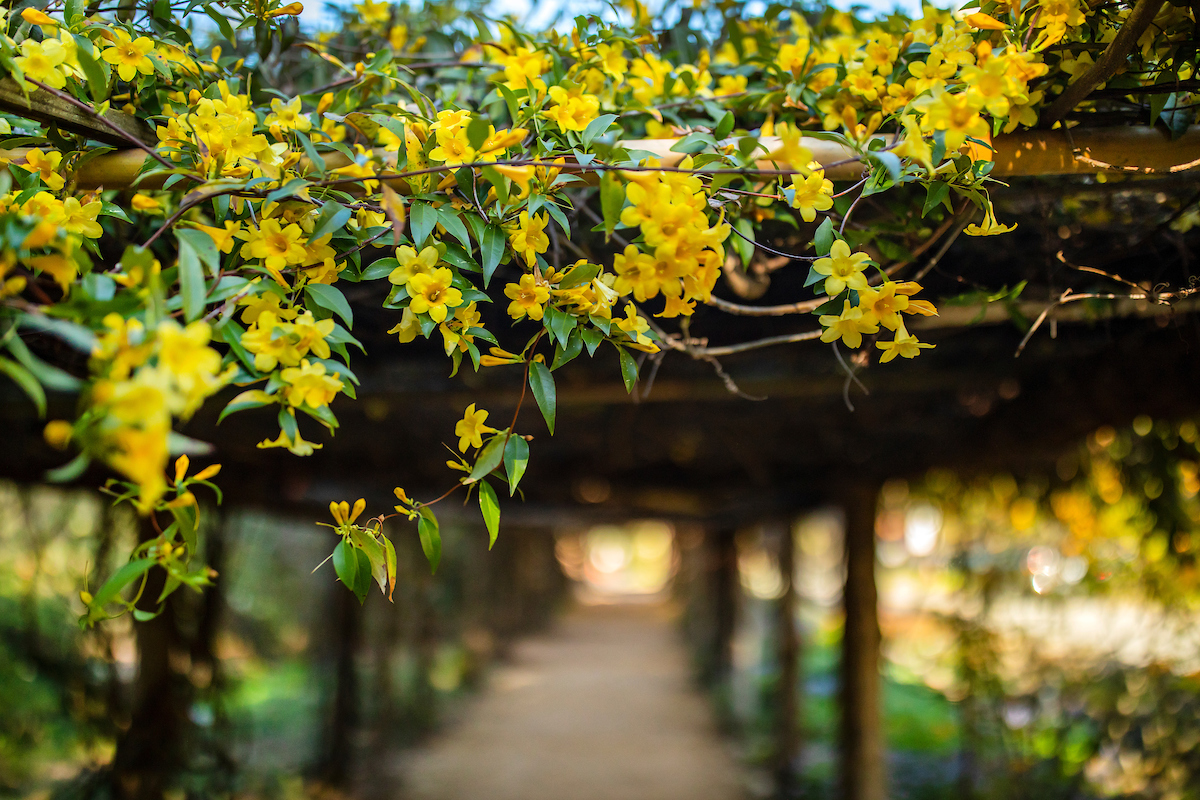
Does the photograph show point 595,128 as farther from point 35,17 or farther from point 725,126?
point 35,17

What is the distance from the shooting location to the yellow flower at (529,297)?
0.72m

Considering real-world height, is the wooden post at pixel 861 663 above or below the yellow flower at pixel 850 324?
below

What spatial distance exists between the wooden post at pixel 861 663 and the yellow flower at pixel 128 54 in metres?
3.30

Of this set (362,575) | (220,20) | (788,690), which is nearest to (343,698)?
(788,690)

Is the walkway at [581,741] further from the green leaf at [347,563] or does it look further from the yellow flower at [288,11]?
the yellow flower at [288,11]

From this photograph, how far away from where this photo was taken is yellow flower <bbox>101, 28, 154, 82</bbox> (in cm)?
77

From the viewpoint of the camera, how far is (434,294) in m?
0.71

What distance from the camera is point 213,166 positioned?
0.73m

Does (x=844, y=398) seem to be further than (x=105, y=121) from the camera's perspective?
Yes

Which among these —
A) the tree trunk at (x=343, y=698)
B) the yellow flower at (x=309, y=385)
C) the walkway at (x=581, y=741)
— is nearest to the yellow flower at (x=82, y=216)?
the yellow flower at (x=309, y=385)

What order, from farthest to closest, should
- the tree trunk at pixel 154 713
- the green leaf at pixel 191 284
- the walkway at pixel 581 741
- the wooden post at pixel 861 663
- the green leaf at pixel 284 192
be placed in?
the walkway at pixel 581 741 < the wooden post at pixel 861 663 < the tree trunk at pixel 154 713 < the green leaf at pixel 284 192 < the green leaf at pixel 191 284

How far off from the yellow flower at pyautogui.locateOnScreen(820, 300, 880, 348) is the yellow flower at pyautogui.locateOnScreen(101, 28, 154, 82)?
80cm

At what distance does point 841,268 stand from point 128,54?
0.82 meters

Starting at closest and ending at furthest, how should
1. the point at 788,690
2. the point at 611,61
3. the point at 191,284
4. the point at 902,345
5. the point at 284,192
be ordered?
the point at 191,284
the point at 284,192
the point at 902,345
the point at 611,61
the point at 788,690
